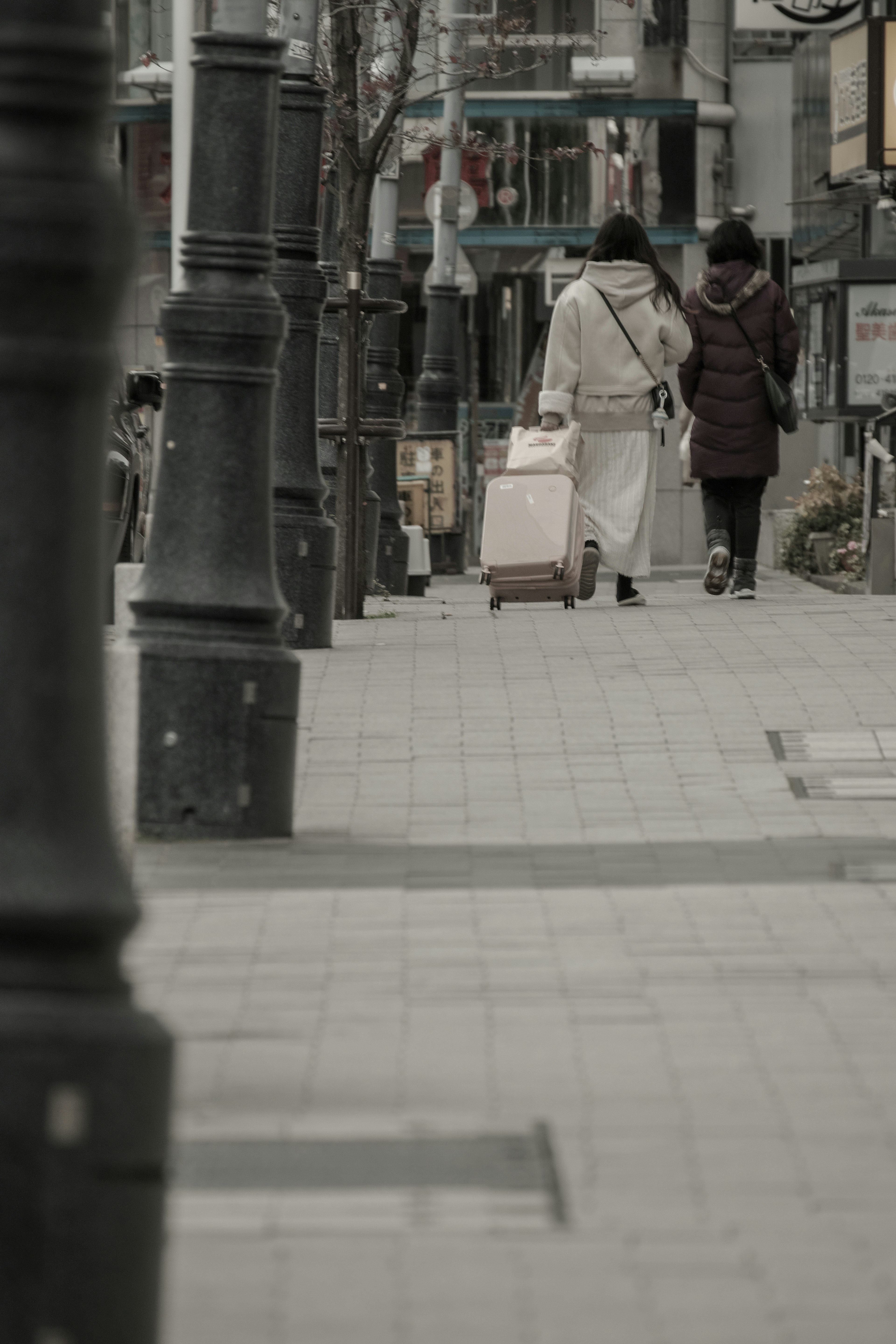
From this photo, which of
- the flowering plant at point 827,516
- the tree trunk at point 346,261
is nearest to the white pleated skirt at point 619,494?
the tree trunk at point 346,261

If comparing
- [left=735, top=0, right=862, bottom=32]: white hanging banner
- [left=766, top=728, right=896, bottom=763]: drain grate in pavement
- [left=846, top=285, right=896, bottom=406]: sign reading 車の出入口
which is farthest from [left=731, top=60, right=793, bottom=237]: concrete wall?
[left=766, top=728, right=896, bottom=763]: drain grate in pavement

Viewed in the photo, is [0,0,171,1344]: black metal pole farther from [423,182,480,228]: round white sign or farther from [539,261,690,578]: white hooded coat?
[423,182,480,228]: round white sign

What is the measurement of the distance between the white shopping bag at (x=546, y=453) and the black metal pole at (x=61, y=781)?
10762 millimetres

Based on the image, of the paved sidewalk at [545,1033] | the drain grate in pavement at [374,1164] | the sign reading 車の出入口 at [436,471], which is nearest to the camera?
the paved sidewalk at [545,1033]

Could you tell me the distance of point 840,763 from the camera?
8570 mm

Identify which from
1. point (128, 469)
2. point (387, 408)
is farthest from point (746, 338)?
point (387, 408)

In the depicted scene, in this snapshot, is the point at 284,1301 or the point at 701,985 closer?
the point at 284,1301

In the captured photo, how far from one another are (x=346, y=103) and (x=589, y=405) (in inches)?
110

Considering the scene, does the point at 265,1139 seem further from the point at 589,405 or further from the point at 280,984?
the point at 589,405

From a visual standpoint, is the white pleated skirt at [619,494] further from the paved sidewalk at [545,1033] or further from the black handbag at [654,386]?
the paved sidewalk at [545,1033]

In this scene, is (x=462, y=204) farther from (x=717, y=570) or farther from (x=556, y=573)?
(x=556, y=573)

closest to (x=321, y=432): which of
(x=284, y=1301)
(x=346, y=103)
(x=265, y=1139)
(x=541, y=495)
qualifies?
→ (x=541, y=495)

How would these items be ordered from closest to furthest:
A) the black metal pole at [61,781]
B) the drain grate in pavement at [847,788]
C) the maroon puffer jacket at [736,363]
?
the black metal pole at [61,781]
the drain grate in pavement at [847,788]
the maroon puffer jacket at [736,363]

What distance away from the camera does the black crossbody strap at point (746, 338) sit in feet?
47.3
